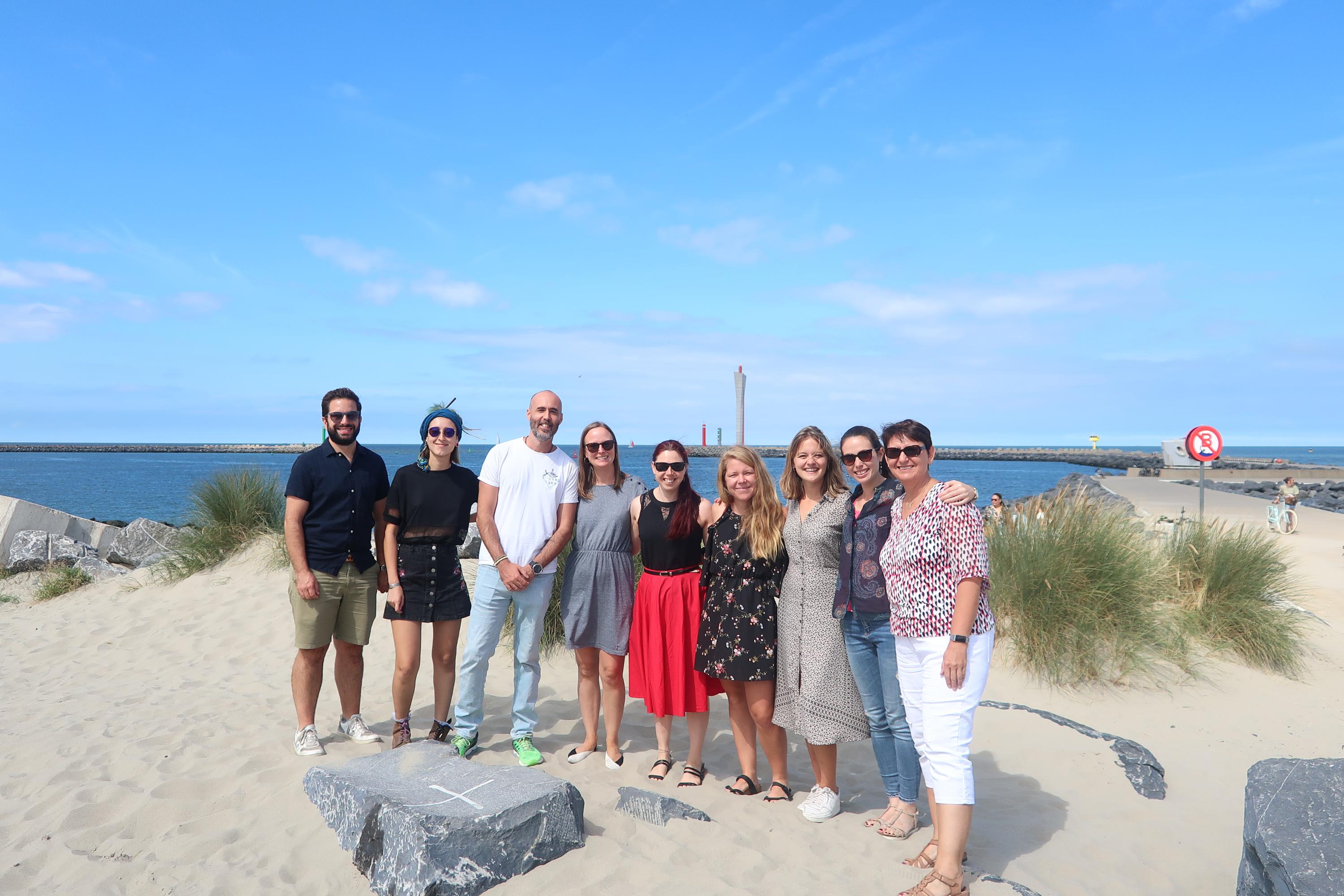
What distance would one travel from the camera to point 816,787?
152 inches

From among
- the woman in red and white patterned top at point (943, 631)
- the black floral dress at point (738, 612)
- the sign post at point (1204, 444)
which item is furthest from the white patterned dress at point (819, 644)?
the sign post at point (1204, 444)

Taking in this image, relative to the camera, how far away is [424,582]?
4.25 metres

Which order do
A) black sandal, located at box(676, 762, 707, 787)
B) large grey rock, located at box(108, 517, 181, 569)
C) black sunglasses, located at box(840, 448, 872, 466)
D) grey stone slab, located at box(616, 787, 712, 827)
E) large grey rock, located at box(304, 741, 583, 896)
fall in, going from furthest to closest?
large grey rock, located at box(108, 517, 181, 569) → black sandal, located at box(676, 762, 707, 787) → grey stone slab, located at box(616, 787, 712, 827) → black sunglasses, located at box(840, 448, 872, 466) → large grey rock, located at box(304, 741, 583, 896)

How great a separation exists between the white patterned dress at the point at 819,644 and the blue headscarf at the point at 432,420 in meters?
1.99

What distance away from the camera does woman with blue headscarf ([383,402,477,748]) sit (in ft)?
13.9

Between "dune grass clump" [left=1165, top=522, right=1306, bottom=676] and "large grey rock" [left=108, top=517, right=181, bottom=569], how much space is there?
446 inches

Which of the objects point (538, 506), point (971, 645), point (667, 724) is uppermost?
point (538, 506)

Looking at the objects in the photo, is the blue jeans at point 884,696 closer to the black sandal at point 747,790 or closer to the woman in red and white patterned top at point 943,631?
the woman in red and white patterned top at point 943,631

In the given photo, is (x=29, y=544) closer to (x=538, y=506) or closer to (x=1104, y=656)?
A: (x=538, y=506)

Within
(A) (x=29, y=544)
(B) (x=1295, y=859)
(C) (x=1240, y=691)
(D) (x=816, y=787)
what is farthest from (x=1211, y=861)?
(A) (x=29, y=544)

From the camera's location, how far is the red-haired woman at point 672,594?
405 cm

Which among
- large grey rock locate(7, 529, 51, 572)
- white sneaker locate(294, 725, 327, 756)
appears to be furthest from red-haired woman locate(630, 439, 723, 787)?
large grey rock locate(7, 529, 51, 572)

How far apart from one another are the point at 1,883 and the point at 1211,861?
5257 millimetres

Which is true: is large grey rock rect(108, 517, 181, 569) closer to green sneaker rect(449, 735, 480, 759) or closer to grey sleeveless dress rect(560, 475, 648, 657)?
green sneaker rect(449, 735, 480, 759)
